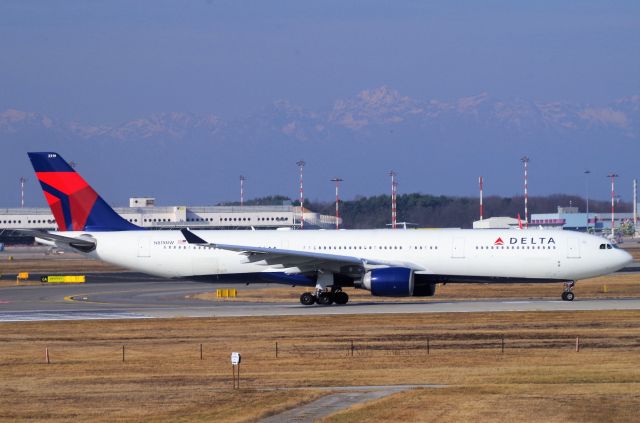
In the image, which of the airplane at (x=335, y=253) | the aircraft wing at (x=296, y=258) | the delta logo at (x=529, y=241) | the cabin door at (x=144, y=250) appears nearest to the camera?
the aircraft wing at (x=296, y=258)

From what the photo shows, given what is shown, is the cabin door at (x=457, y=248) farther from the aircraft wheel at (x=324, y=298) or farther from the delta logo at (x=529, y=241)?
the aircraft wheel at (x=324, y=298)

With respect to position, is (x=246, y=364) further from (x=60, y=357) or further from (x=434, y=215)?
(x=434, y=215)

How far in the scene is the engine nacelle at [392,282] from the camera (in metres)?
48.9

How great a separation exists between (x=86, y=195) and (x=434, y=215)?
13784cm

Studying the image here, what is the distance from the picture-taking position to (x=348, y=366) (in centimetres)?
3112

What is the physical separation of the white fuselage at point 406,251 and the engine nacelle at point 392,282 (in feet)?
6.46

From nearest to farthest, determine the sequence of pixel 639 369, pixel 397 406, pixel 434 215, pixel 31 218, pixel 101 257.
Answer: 1. pixel 397 406
2. pixel 639 369
3. pixel 101 257
4. pixel 31 218
5. pixel 434 215

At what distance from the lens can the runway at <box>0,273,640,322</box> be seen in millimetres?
47375

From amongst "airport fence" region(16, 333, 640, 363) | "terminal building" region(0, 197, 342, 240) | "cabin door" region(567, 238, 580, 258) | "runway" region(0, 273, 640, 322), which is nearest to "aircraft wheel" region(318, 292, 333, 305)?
"runway" region(0, 273, 640, 322)

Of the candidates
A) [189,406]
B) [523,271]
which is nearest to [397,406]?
[189,406]

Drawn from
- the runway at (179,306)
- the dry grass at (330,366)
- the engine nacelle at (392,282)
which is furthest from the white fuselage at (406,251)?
the dry grass at (330,366)

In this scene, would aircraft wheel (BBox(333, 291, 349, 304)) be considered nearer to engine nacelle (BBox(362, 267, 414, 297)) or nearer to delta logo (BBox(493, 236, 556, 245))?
engine nacelle (BBox(362, 267, 414, 297))

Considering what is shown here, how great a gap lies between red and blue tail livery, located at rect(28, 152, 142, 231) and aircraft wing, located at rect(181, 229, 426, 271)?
631 cm

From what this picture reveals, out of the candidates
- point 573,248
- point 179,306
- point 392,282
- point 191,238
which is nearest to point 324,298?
point 392,282
